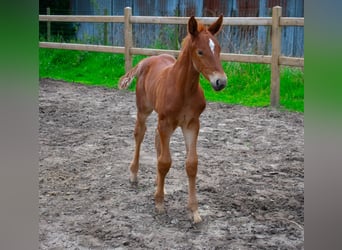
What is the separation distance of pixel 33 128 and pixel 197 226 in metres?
2.65

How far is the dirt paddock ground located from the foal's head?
97cm

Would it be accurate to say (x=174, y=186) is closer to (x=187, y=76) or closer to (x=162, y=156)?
(x=162, y=156)

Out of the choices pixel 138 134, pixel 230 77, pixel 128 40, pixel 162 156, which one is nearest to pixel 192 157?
pixel 162 156

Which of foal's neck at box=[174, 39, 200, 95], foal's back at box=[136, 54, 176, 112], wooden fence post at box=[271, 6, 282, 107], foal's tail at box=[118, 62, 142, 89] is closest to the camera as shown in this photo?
foal's neck at box=[174, 39, 200, 95]

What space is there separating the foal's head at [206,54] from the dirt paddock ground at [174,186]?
0.97 metres

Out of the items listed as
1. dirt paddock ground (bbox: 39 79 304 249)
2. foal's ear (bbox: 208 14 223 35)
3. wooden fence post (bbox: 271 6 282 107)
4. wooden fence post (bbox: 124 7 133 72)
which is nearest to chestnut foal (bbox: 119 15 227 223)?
foal's ear (bbox: 208 14 223 35)

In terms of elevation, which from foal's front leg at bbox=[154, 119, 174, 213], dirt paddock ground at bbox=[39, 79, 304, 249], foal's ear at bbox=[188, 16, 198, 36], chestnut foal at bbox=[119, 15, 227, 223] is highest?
foal's ear at bbox=[188, 16, 198, 36]

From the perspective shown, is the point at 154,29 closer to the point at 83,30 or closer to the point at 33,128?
the point at 83,30

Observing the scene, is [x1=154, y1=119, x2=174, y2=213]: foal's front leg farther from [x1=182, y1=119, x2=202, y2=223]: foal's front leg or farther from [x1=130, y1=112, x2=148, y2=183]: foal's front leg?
[x1=130, y1=112, x2=148, y2=183]: foal's front leg

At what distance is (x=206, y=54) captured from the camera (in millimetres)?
2836

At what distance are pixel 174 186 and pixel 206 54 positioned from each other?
1378 millimetres

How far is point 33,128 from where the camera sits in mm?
525

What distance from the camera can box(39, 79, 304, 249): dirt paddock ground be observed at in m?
2.91

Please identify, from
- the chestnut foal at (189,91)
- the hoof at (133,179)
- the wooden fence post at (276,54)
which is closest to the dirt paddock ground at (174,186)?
the hoof at (133,179)
